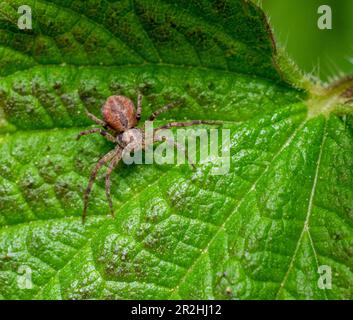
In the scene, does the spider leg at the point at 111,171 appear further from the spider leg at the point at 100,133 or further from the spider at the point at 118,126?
the spider leg at the point at 100,133

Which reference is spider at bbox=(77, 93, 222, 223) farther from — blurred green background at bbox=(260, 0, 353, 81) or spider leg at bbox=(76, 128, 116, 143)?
blurred green background at bbox=(260, 0, 353, 81)

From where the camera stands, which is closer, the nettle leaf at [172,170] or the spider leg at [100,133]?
the nettle leaf at [172,170]

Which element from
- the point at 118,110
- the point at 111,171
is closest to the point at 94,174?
the point at 111,171

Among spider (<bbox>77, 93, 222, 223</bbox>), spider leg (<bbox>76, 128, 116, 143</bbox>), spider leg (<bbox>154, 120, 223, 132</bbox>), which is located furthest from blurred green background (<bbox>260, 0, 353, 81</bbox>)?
spider leg (<bbox>76, 128, 116, 143</bbox>)

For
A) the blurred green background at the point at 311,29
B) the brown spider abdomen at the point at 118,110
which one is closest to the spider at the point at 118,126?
the brown spider abdomen at the point at 118,110

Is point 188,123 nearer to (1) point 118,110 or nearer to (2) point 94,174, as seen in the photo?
(1) point 118,110

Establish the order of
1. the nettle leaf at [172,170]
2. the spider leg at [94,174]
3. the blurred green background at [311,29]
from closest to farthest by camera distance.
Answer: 1. the nettle leaf at [172,170]
2. the spider leg at [94,174]
3. the blurred green background at [311,29]
